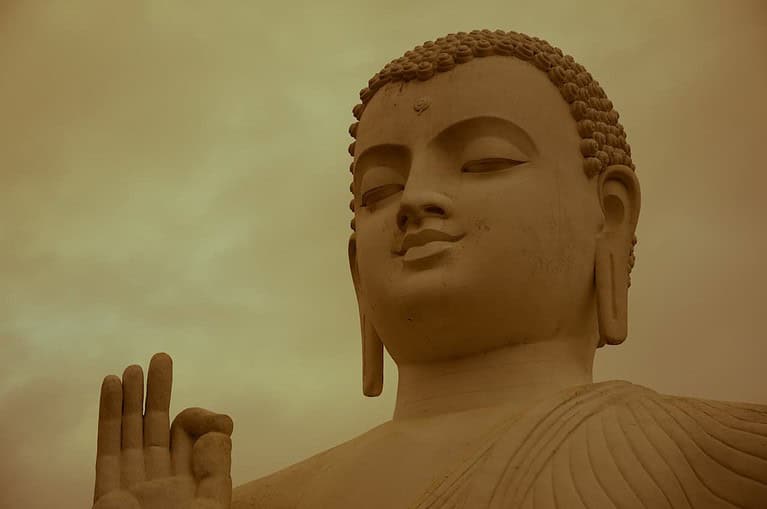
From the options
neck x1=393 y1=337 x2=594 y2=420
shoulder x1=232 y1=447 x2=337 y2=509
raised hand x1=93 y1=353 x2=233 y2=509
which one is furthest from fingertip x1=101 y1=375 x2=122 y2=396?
neck x1=393 y1=337 x2=594 y2=420

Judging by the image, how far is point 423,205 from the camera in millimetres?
6508

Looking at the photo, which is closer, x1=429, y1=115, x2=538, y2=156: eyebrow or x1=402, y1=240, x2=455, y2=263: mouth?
x1=402, y1=240, x2=455, y2=263: mouth

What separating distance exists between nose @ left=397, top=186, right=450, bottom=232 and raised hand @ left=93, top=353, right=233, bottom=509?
1.40m

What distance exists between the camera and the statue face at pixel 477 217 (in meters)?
6.49

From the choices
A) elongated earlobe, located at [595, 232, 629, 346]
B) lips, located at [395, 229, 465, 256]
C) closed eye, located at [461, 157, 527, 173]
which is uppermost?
closed eye, located at [461, 157, 527, 173]

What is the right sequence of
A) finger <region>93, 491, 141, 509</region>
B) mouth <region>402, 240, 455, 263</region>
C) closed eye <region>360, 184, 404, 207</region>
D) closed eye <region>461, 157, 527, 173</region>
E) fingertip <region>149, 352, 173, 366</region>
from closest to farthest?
finger <region>93, 491, 141, 509</region>
fingertip <region>149, 352, 173, 366</region>
mouth <region>402, 240, 455, 263</region>
closed eye <region>461, 157, 527, 173</region>
closed eye <region>360, 184, 404, 207</region>

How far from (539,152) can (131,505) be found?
273 cm

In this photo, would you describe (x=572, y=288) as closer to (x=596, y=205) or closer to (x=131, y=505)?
(x=596, y=205)

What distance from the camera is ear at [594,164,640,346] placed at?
22.4ft

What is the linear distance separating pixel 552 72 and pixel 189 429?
108 inches

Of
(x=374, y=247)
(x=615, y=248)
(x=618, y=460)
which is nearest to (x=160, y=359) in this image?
(x=374, y=247)

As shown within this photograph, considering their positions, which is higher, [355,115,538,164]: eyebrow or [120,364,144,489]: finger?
[355,115,538,164]: eyebrow

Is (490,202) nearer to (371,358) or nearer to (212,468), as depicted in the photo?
(371,358)

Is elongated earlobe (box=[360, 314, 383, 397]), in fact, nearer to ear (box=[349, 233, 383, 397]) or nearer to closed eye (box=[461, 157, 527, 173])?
ear (box=[349, 233, 383, 397])
